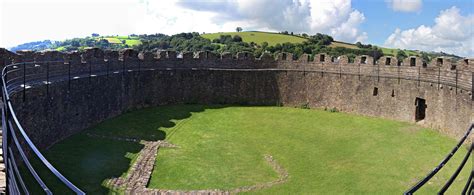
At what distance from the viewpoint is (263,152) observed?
1958cm

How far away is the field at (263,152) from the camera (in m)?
15.2

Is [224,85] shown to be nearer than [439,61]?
No

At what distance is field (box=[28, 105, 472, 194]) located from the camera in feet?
50.0

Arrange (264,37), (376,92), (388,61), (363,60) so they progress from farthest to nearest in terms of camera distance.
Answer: (264,37), (363,60), (376,92), (388,61)

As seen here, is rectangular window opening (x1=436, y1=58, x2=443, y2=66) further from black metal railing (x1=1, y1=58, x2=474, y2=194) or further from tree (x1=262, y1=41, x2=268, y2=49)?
tree (x1=262, y1=41, x2=268, y2=49)

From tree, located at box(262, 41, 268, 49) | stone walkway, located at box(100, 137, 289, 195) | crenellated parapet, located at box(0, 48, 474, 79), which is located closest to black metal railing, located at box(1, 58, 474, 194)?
crenellated parapet, located at box(0, 48, 474, 79)

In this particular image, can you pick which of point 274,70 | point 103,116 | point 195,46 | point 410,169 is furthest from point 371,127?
point 195,46

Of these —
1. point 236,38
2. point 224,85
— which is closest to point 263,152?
point 224,85

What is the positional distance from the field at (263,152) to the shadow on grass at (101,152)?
34mm

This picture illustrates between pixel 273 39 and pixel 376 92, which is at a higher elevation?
pixel 273 39

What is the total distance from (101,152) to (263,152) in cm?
666

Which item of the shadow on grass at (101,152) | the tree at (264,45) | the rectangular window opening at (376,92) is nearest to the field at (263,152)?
the shadow on grass at (101,152)

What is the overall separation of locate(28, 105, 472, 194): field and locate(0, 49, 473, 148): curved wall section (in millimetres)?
990

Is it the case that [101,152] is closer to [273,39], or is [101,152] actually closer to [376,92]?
[376,92]
